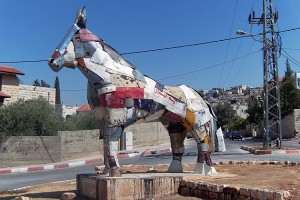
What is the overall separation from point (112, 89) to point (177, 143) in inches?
112

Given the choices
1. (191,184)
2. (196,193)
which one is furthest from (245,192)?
(191,184)

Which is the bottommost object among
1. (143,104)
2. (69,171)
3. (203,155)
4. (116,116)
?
(69,171)

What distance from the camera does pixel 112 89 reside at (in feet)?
29.2

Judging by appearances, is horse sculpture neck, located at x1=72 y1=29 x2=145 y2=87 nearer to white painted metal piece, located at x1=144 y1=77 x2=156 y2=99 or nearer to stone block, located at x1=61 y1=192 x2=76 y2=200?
white painted metal piece, located at x1=144 y1=77 x2=156 y2=99

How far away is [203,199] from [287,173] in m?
3.02

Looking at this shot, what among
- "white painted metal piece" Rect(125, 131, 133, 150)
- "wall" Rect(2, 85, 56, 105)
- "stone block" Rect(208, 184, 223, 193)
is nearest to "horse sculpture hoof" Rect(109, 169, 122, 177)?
"stone block" Rect(208, 184, 223, 193)

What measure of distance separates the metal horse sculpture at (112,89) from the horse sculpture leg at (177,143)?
0.80 meters

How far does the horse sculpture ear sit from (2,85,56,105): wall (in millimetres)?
25986

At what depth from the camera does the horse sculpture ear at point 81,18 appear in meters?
9.24

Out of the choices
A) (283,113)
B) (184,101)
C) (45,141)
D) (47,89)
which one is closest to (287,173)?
(184,101)

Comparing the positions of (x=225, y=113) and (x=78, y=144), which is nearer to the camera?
(x=78, y=144)

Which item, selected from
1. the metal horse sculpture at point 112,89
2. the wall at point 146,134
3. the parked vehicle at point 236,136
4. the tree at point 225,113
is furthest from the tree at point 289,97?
the metal horse sculpture at point 112,89

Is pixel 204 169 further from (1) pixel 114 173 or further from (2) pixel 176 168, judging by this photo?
(1) pixel 114 173

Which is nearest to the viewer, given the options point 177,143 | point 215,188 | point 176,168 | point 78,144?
point 215,188
